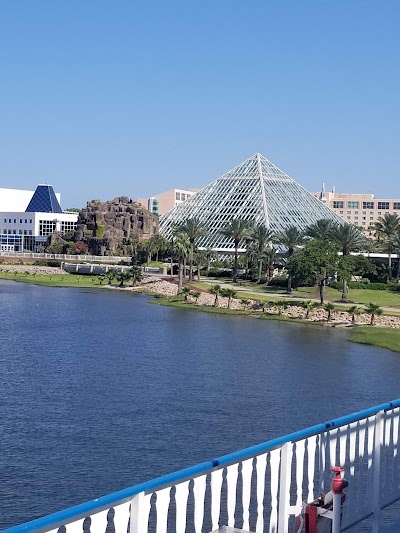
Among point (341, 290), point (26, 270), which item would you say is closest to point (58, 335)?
point (341, 290)

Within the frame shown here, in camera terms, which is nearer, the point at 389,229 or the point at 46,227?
the point at 389,229

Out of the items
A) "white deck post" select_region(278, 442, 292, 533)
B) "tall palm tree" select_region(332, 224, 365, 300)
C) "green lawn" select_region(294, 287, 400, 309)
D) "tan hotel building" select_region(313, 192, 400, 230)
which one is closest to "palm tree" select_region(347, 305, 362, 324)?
"green lawn" select_region(294, 287, 400, 309)

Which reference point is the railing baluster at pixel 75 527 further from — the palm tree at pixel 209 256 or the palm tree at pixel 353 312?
the palm tree at pixel 209 256

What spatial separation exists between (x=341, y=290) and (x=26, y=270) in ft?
149

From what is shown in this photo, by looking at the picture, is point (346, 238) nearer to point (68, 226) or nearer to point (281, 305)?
point (281, 305)

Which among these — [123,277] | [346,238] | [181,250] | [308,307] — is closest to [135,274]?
[123,277]

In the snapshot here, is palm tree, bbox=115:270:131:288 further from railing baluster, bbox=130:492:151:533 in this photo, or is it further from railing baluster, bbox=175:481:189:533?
railing baluster, bbox=130:492:151:533

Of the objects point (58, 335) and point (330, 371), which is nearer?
point (330, 371)

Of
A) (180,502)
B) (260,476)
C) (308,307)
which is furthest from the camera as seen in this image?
(308,307)

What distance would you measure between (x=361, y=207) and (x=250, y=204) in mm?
98752

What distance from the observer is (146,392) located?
1160 inches

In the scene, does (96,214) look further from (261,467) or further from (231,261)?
(261,467)

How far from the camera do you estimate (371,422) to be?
34.2 feet

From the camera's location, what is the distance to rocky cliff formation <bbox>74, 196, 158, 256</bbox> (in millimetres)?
109688
